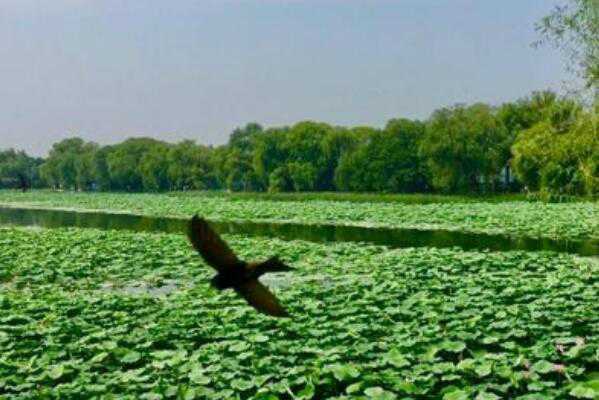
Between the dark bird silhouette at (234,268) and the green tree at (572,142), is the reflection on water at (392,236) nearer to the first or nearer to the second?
the green tree at (572,142)

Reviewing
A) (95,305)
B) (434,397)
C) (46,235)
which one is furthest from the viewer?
(46,235)

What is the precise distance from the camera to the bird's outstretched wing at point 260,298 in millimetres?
1547

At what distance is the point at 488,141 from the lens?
4103 centimetres

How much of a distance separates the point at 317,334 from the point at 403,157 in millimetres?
41454

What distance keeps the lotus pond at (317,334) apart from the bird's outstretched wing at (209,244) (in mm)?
3390

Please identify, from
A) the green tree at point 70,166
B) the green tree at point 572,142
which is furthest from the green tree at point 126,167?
the green tree at point 572,142

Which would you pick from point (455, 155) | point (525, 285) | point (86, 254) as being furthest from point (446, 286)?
point (455, 155)

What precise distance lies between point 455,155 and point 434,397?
37043mm

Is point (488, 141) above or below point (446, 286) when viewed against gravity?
above

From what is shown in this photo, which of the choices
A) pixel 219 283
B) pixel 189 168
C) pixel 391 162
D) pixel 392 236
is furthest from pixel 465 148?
pixel 219 283

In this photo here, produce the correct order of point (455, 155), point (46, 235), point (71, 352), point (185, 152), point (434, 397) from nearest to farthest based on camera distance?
1. point (434, 397)
2. point (71, 352)
3. point (46, 235)
4. point (455, 155)
5. point (185, 152)

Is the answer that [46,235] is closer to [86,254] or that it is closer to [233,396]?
[86,254]

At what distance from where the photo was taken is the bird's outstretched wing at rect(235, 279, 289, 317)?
60.9 inches

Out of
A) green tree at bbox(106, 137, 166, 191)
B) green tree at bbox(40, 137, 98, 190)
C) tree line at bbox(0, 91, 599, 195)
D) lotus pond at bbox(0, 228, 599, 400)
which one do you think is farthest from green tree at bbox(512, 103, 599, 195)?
green tree at bbox(40, 137, 98, 190)
